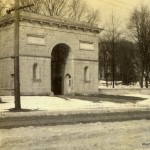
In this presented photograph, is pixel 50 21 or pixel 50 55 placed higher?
pixel 50 21

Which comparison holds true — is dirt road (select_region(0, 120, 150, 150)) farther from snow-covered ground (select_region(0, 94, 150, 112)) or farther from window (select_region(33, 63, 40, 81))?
window (select_region(33, 63, 40, 81))

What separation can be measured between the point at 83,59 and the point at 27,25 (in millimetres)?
8579

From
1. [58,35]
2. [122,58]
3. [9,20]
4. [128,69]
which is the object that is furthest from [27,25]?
[122,58]

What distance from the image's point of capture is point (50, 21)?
36.3 metres

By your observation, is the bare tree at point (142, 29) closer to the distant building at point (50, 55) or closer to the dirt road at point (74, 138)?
the distant building at point (50, 55)

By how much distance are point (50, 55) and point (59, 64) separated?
4774 mm

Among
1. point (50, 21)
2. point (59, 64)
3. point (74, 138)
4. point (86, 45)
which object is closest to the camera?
point (74, 138)

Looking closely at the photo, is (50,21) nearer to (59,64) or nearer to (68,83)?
(59,64)

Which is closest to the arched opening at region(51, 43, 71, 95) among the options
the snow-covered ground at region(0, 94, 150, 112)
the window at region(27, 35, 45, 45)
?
the window at region(27, 35, 45, 45)

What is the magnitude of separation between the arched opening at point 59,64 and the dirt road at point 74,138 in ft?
86.9

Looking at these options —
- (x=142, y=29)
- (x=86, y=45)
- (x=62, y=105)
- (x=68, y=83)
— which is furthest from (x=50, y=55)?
(x=142, y=29)

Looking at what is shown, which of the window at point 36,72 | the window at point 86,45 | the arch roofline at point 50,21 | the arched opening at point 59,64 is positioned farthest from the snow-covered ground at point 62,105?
the window at point 86,45

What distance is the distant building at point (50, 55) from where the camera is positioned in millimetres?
34688

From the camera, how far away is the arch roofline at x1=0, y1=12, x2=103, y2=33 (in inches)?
1355
